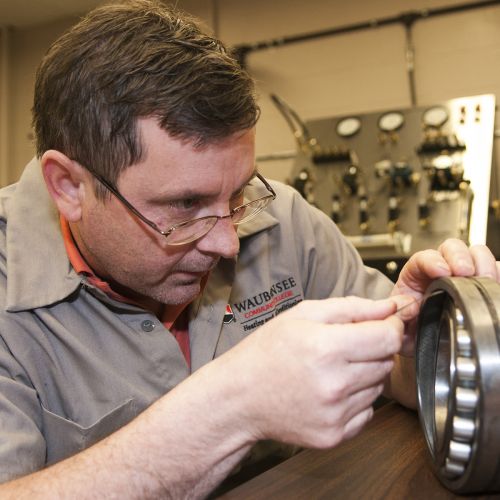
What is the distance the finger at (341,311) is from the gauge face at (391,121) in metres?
2.00

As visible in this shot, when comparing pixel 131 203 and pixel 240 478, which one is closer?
pixel 131 203

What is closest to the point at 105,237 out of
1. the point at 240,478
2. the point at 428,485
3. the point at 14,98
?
the point at 240,478

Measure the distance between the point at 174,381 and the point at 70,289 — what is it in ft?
0.74

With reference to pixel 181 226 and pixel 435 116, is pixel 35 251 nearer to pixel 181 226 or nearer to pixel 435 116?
pixel 181 226

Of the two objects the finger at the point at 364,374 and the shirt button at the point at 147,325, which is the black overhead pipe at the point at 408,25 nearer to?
the shirt button at the point at 147,325

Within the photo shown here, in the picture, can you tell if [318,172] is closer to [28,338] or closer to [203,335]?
[203,335]

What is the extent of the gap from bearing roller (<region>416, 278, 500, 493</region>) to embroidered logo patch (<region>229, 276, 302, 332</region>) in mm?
459

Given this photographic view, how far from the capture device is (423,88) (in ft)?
9.68

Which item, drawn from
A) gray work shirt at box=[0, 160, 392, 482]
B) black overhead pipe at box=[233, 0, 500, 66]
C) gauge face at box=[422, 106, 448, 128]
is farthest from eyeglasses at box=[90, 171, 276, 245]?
black overhead pipe at box=[233, 0, 500, 66]

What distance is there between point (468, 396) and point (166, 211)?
50cm

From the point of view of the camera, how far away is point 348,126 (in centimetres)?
265

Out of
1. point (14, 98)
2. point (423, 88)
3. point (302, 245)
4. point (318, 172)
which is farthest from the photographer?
point (14, 98)

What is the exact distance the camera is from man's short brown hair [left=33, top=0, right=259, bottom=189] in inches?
33.9

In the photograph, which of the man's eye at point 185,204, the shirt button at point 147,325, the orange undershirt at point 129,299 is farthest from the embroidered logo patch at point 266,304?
the man's eye at point 185,204
